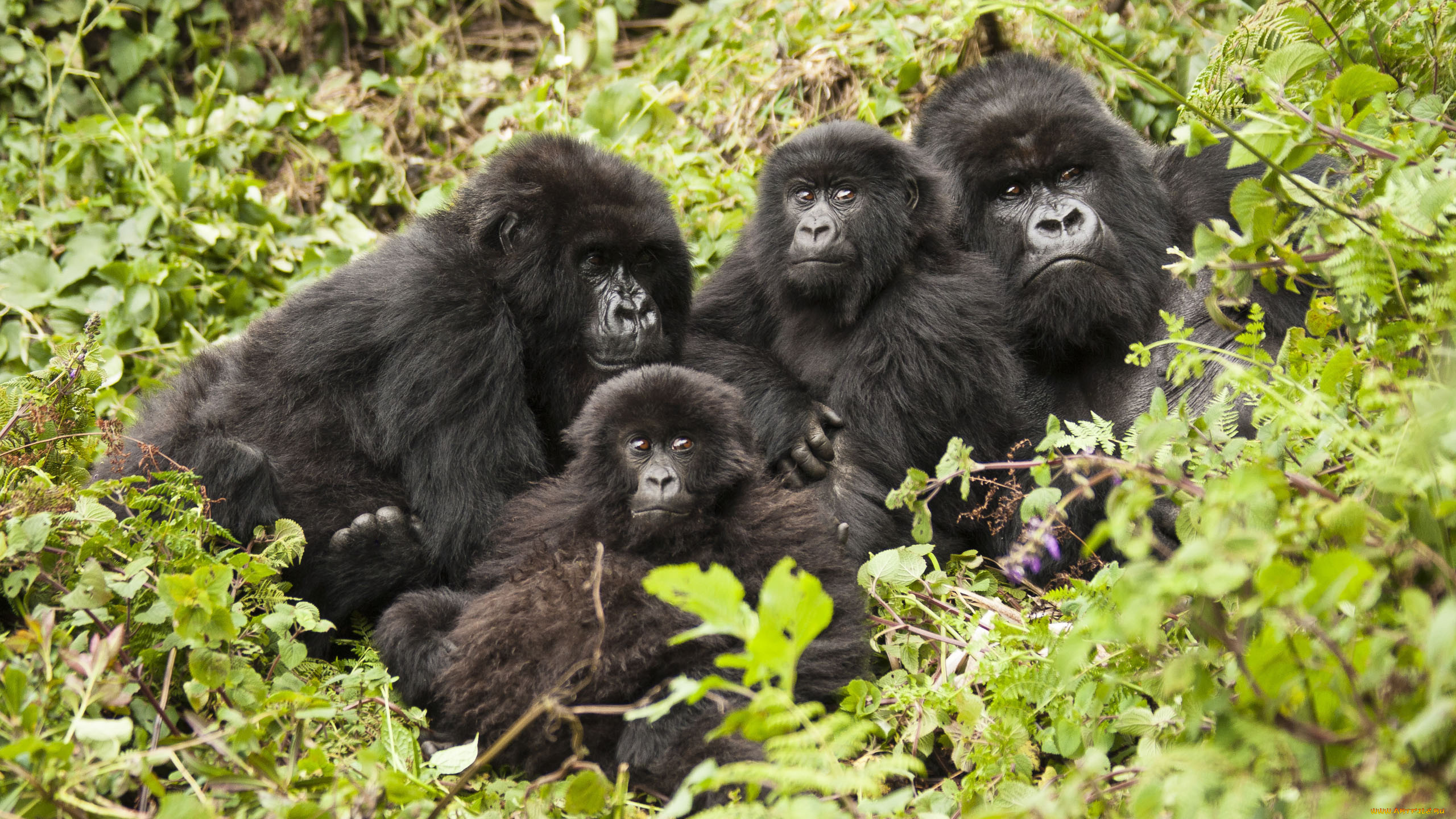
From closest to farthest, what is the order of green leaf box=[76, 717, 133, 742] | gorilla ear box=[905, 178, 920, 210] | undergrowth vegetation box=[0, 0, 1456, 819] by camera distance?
undergrowth vegetation box=[0, 0, 1456, 819] → green leaf box=[76, 717, 133, 742] → gorilla ear box=[905, 178, 920, 210]

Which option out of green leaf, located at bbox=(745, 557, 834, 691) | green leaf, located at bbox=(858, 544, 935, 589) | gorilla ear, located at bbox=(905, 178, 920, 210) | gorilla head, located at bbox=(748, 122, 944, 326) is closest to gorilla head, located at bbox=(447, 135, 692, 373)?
gorilla head, located at bbox=(748, 122, 944, 326)

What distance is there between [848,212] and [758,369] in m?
0.59

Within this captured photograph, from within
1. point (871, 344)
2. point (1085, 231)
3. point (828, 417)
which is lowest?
point (828, 417)

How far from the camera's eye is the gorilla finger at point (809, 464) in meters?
3.70

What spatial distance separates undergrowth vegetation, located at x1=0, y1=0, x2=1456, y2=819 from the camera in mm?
1720

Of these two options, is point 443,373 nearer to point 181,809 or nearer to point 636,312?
point 636,312

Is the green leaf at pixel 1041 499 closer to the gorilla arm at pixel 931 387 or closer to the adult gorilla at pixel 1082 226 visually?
the gorilla arm at pixel 931 387

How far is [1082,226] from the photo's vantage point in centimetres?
384

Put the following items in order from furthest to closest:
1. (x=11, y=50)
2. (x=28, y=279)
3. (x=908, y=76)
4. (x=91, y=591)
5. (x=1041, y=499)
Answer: (x=11, y=50), (x=908, y=76), (x=28, y=279), (x=91, y=591), (x=1041, y=499)

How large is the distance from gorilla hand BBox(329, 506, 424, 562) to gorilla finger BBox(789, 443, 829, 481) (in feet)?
3.82

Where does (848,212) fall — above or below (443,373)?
above

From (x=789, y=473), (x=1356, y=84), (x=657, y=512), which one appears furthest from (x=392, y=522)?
(x=1356, y=84)

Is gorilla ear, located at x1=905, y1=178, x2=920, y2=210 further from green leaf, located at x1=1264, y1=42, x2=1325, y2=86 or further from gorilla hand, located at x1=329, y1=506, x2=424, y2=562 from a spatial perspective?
gorilla hand, located at x1=329, y1=506, x2=424, y2=562

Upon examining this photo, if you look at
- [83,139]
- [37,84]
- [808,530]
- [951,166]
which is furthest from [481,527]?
[37,84]
